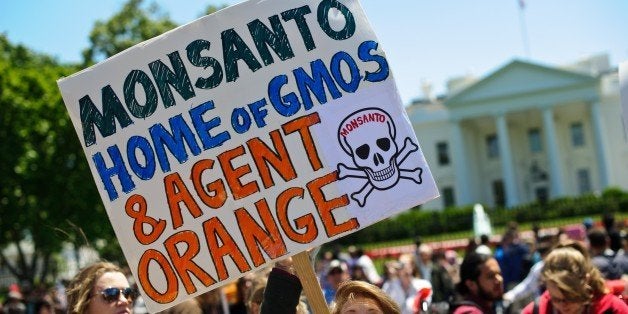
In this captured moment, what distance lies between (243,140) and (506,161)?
219 ft

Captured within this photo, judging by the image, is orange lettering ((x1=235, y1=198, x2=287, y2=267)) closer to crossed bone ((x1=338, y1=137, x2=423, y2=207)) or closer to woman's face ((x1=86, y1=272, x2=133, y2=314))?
crossed bone ((x1=338, y1=137, x2=423, y2=207))

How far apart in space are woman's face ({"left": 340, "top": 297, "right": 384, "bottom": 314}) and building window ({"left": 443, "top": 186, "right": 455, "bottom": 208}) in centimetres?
7233

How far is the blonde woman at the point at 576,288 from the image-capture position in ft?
14.8

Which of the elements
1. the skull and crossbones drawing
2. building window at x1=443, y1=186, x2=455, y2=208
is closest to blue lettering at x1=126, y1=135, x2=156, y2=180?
the skull and crossbones drawing

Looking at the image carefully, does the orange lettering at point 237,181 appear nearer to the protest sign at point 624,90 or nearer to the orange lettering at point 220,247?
the orange lettering at point 220,247

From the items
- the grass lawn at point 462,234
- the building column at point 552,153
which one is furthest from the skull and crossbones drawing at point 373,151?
the building column at point 552,153

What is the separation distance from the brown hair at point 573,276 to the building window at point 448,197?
Answer: 2793 inches

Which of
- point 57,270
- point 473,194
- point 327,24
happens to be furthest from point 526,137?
point 327,24

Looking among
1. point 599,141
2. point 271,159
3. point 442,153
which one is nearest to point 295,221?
point 271,159

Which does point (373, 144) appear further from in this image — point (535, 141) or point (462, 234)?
point (535, 141)

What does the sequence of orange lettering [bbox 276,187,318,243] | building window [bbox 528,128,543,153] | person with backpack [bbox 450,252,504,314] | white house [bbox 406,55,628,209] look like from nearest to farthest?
orange lettering [bbox 276,187,318,243], person with backpack [bbox 450,252,504,314], white house [bbox 406,55,628,209], building window [bbox 528,128,543,153]

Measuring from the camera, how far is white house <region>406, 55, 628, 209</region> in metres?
67.9

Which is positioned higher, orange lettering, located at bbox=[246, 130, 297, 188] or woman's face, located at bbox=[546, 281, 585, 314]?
orange lettering, located at bbox=[246, 130, 297, 188]

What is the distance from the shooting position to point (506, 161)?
2724 inches
